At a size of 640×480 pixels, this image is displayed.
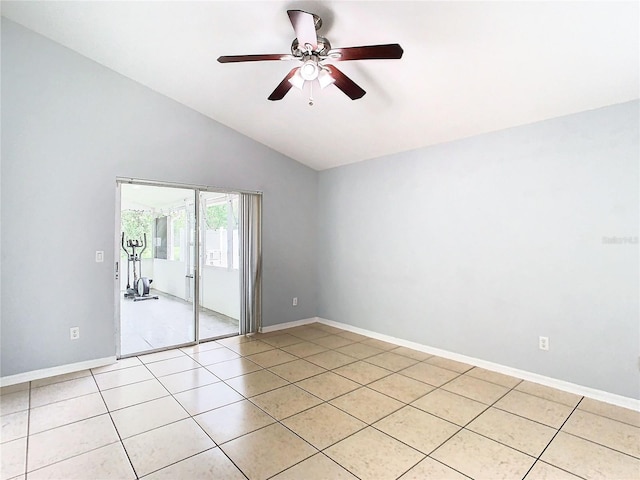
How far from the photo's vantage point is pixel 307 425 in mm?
2561

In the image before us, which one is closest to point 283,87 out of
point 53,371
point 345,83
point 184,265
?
point 345,83

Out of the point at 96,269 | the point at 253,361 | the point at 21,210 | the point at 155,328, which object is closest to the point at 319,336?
the point at 253,361

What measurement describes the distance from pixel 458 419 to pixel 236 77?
3.78m

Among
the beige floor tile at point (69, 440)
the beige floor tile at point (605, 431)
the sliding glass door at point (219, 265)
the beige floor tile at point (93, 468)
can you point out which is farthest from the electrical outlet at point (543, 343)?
the sliding glass door at point (219, 265)

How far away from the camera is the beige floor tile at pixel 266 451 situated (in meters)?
2.07

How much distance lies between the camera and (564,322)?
3145 millimetres

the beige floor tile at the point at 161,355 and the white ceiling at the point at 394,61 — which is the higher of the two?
the white ceiling at the point at 394,61

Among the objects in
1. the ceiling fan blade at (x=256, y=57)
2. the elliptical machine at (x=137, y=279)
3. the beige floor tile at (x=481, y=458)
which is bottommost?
the beige floor tile at (x=481, y=458)

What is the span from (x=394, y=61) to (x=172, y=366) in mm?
3827

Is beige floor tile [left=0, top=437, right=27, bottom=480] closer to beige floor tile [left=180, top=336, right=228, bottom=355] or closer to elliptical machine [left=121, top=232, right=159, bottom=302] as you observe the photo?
beige floor tile [left=180, top=336, right=228, bottom=355]

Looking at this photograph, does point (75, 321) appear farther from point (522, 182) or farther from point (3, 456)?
point (522, 182)

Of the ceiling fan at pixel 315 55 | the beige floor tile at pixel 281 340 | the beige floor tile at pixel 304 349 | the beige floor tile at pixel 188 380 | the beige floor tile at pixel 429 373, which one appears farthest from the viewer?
the beige floor tile at pixel 281 340

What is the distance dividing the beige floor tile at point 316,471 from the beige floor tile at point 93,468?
92 centimetres

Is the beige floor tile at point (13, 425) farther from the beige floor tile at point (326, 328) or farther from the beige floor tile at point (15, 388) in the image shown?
the beige floor tile at point (326, 328)
